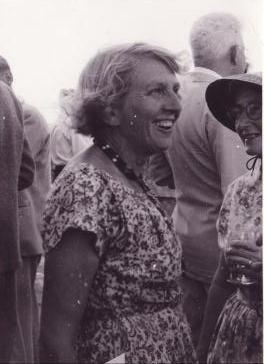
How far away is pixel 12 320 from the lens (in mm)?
1561

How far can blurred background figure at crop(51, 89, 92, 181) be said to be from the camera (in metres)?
1.36

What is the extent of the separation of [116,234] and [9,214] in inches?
19.1

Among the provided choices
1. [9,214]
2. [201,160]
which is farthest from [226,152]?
[9,214]

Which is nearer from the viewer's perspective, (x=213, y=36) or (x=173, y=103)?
(x=173, y=103)

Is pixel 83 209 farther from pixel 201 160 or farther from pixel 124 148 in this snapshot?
pixel 201 160

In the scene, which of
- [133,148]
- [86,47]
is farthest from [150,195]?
[86,47]

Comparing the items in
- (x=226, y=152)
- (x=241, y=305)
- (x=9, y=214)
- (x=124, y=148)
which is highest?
(x=124, y=148)

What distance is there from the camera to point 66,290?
1.11 metres

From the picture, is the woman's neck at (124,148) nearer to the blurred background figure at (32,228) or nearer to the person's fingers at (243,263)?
the person's fingers at (243,263)

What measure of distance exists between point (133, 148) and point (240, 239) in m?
0.29

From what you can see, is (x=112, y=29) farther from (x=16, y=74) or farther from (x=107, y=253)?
(x=107, y=253)

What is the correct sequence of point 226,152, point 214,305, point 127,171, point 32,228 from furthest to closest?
point 32,228
point 226,152
point 214,305
point 127,171

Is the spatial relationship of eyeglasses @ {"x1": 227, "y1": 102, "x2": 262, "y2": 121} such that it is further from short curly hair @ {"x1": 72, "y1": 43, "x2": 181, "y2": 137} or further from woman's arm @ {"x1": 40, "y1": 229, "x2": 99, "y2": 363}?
woman's arm @ {"x1": 40, "y1": 229, "x2": 99, "y2": 363}

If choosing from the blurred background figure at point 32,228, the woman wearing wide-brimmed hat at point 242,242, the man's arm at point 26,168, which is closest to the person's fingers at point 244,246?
the woman wearing wide-brimmed hat at point 242,242
